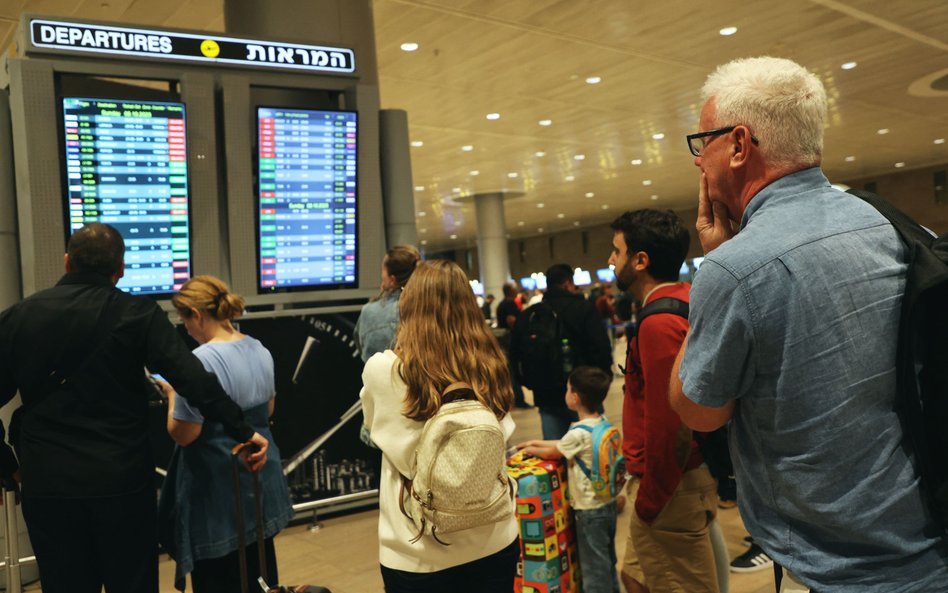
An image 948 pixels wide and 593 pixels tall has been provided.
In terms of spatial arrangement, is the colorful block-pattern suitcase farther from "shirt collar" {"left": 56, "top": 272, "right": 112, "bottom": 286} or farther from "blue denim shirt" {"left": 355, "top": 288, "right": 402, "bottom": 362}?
"shirt collar" {"left": 56, "top": 272, "right": 112, "bottom": 286}

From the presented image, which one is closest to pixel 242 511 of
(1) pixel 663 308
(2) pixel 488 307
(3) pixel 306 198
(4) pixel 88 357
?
(4) pixel 88 357

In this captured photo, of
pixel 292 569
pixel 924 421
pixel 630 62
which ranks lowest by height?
pixel 292 569

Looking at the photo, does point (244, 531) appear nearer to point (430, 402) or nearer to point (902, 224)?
point (430, 402)

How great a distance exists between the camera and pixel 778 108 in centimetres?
141

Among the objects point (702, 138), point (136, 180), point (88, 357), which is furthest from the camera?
point (136, 180)

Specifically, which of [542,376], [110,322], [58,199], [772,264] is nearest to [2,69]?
[58,199]

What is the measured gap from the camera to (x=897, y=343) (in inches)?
52.7

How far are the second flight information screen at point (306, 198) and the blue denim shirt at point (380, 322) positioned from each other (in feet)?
3.12

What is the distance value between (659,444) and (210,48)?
3624 mm

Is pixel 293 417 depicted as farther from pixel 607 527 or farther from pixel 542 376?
pixel 607 527

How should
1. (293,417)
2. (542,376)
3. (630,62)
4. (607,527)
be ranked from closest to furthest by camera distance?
(607,527) → (293,417) → (542,376) → (630,62)

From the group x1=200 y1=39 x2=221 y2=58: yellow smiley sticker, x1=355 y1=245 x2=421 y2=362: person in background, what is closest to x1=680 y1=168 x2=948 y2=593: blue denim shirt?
x1=355 y1=245 x2=421 y2=362: person in background

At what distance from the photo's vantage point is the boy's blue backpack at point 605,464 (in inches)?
134

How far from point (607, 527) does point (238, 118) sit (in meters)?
3.18
